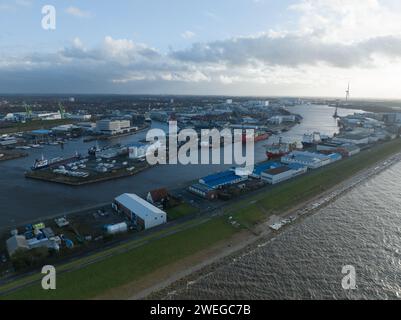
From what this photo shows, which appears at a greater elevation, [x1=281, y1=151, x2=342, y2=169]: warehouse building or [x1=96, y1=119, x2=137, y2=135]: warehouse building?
[x1=96, y1=119, x2=137, y2=135]: warehouse building

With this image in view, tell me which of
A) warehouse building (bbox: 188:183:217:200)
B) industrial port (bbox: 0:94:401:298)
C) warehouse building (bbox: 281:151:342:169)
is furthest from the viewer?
warehouse building (bbox: 281:151:342:169)

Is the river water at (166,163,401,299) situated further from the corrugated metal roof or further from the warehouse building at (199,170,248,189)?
the warehouse building at (199,170,248,189)

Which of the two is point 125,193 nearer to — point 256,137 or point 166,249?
point 166,249

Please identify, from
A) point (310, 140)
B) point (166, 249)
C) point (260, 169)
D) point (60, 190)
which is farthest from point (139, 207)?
point (310, 140)

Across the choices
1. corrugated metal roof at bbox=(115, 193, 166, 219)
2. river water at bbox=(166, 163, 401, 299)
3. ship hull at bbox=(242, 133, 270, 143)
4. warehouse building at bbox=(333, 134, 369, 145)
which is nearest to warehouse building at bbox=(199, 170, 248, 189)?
corrugated metal roof at bbox=(115, 193, 166, 219)

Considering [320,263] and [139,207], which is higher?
[139,207]

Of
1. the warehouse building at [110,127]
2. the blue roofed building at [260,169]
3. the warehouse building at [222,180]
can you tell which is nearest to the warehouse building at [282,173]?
the blue roofed building at [260,169]
